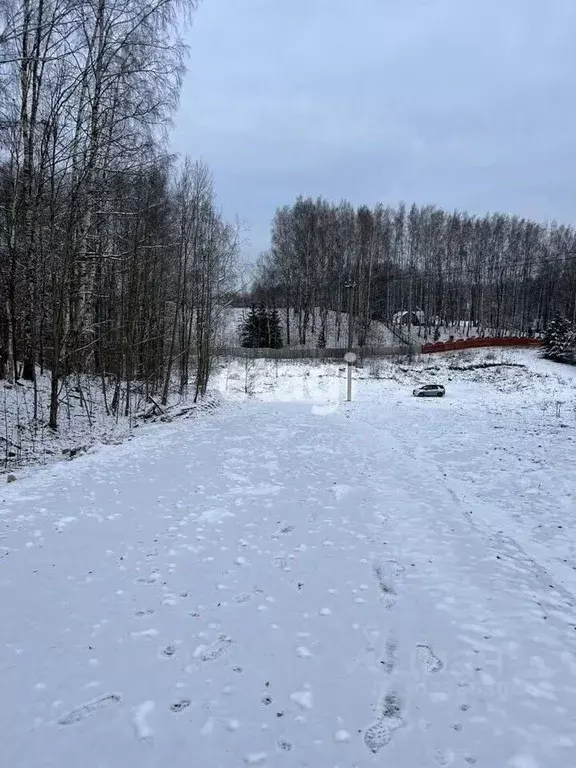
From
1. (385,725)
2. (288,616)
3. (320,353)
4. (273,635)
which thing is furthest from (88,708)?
(320,353)

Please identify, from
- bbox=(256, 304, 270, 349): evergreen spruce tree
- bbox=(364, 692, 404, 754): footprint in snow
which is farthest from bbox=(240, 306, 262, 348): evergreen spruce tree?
bbox=(364, 692, 404, 754): footprint in snow

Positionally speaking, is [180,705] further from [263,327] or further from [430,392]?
[263,327]

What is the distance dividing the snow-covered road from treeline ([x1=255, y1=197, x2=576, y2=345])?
134ft

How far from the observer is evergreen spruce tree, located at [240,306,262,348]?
45156 mm

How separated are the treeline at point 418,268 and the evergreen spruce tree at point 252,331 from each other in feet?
10.9

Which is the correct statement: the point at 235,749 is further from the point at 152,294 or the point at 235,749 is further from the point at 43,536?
the point at 152,294

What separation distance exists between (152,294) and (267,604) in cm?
1468

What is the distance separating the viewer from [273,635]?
3.59 metres

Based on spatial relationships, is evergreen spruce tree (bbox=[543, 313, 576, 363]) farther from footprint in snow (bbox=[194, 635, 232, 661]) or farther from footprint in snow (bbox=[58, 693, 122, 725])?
footprint in snow (bbox=[58, 693, 122, 725])

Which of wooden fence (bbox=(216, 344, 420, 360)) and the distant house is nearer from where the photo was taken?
wooden fence (bbox=(216, 344, 420, 360))

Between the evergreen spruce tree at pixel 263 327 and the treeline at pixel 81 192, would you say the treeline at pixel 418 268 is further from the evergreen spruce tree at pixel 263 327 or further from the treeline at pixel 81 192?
the treeline at pixel 81 192

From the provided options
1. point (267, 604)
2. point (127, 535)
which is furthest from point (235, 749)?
point (127, 535)

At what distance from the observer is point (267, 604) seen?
403cm

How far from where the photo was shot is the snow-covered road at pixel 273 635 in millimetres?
2582
